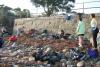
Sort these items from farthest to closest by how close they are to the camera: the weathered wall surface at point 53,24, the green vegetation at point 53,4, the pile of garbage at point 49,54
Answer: the green vegetation at point 53,4
the weathered wall surface at point 53,24
the pile of garbage at point 49,54

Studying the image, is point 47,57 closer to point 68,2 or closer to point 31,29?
point 31,29

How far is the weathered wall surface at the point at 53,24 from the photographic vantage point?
925 inches

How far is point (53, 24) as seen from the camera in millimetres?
24969

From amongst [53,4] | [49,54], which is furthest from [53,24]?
[53,4]

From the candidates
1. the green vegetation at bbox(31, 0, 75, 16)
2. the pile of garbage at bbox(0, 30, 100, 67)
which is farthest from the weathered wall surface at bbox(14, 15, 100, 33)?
the green vegetation at bbox(31, 0, 75, 16)

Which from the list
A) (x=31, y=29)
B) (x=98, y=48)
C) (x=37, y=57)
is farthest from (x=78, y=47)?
(x=31, y=29)

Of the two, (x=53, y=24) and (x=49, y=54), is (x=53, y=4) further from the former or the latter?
(x=49, y=54)

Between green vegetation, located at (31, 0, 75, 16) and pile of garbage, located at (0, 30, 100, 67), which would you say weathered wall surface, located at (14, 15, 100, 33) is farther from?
green vegetation, located at (31, 0, 75, 16)

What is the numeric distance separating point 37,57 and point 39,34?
7705 millimetres

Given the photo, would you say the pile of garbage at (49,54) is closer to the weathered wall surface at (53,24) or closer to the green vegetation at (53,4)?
the weathered wall surface at (53,24)

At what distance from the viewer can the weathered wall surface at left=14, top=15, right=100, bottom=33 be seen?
77.1 ft

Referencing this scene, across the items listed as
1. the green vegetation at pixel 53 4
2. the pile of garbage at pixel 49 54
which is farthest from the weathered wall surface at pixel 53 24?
the green vegetation at pixel 53 4

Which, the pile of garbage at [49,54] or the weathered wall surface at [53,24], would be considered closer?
the pile of garbage at [49,54]

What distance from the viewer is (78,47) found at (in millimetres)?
17656
